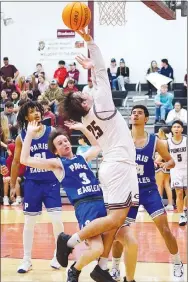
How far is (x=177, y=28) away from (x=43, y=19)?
474 centimetres

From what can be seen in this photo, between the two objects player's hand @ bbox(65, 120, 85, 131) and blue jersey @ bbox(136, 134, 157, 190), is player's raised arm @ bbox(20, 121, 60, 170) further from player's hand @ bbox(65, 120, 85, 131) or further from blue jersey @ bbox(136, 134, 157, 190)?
blue jersey @ bbox(136, 134, 157, 190)

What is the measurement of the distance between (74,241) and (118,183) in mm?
654

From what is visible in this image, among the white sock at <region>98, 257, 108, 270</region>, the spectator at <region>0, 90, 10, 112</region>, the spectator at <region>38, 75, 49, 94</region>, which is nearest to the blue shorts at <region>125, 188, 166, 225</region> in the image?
the white sock at <region>98, 257, 108, 270</region>

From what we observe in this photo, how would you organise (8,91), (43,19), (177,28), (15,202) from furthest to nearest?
1. (43,19)
2. (177,28)
3. (8,91)
4. (15,202)

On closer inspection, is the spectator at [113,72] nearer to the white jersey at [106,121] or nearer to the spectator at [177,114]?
the spectator at [177,114]

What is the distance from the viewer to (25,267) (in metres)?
7.19

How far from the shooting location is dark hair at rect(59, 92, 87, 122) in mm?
5762

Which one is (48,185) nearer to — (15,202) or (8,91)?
(15,202)

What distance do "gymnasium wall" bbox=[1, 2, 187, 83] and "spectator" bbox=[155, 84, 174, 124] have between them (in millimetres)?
3595

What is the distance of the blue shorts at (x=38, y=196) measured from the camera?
23.9 feet

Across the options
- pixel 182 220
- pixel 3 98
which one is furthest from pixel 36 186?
pixel 3 98

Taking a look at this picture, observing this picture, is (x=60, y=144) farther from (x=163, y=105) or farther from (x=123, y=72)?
(x=123, y=72)

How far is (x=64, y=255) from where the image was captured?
5859 millimetres

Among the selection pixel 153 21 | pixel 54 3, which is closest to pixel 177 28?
pixel 153 21
